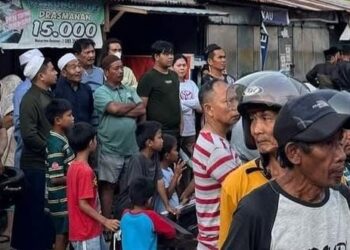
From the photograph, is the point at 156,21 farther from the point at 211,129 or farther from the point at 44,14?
the point at 211,129

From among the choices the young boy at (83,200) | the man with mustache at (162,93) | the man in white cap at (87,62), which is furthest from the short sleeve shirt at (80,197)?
the man with mustache at (162,93)

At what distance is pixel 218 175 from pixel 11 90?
5.36m

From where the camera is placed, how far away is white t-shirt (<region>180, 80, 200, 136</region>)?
9.90m

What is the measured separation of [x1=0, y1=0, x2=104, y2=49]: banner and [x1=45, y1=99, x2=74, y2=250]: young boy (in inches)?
91.5

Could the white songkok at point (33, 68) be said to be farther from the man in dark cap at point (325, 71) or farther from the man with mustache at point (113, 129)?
the man in dark cap at point (325, 71)

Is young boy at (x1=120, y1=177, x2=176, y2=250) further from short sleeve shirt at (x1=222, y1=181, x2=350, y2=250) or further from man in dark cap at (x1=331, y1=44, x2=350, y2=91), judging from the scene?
man in dark cap at (x1=331, y1=44, x2=350, y2=91)

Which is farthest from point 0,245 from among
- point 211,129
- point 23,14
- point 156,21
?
point 156,21

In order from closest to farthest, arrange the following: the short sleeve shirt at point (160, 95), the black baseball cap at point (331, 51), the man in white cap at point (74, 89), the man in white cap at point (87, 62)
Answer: the man in white cap at point (74, 89) < the man in white cap at point (87, 62) < the short sleeve shirt at point (160, 95) < the black baseball cap at point (331, 51)

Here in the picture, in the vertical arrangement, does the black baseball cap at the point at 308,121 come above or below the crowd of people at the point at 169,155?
above

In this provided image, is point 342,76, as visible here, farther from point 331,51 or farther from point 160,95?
point 160,95

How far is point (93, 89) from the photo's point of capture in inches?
345

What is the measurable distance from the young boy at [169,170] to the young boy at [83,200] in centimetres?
85

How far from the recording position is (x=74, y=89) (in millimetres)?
8188

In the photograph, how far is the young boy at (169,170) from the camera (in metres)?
7.54
